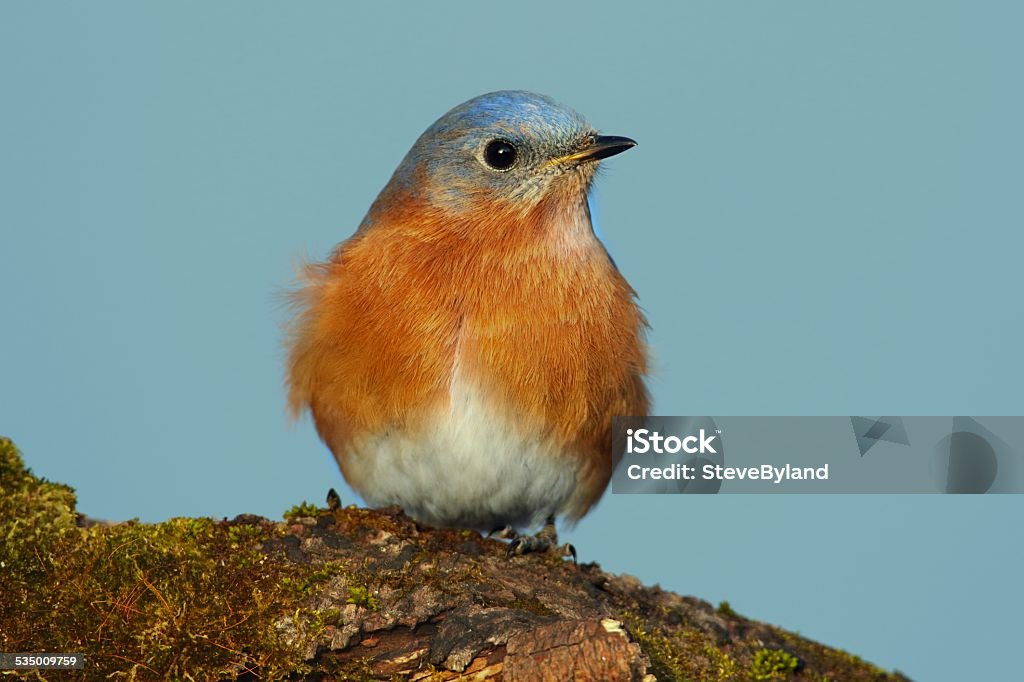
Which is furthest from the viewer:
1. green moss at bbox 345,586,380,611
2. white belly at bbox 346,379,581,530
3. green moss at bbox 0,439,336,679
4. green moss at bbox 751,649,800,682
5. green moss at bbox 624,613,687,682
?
white belly at bbox 346,379,581,530

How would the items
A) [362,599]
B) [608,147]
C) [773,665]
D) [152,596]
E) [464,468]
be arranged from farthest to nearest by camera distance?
1. [608,147]
2. [464,468]
3. [773,665]
4. [362,599]
5. [152,596]

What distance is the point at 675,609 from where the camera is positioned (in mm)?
6023

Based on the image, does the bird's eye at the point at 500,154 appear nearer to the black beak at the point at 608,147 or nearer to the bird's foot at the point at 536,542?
the black beak at the point at 608,147

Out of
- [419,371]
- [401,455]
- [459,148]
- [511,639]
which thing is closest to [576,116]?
[459,148]

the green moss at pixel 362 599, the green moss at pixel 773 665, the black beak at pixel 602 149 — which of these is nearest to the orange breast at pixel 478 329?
the black beak at pixel 602 149

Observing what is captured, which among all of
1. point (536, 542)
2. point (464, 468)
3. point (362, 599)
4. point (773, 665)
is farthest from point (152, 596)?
point (773, 665)

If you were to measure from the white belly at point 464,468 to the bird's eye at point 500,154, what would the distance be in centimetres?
133

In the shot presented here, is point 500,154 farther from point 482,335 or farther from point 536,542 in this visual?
point 536,542

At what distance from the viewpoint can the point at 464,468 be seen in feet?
19.1

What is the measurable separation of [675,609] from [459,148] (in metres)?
2.85

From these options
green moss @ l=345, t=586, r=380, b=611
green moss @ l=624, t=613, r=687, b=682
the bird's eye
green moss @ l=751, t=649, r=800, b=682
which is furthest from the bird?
green moss @ l=751, t=649, r=800, b=682

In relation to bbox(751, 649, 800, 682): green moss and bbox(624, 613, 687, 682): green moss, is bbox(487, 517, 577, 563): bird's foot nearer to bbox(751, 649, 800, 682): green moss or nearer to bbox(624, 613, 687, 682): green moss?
bbox(624, 613, 687, 682): green moss

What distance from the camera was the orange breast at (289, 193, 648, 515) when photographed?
5.83m

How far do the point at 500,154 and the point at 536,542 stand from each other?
7.18ft
